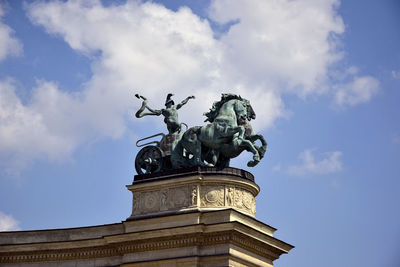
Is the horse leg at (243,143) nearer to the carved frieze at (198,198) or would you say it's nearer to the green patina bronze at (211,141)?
the green patina bronze at (211,141)

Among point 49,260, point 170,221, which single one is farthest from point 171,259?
point 49,260

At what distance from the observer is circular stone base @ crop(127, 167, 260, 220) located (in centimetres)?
3145

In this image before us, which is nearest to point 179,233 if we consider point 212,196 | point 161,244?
Result: point 161,244

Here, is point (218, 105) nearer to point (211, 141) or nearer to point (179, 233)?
point (211, 141)

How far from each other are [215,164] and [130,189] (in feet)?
13.5

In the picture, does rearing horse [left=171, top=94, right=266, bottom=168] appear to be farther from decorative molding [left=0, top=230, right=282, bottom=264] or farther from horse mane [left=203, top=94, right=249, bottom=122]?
decorative molding [left=0, top=230, right=282, bottom=264]

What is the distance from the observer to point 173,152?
33.4 meters

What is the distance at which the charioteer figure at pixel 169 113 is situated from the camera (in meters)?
34.7

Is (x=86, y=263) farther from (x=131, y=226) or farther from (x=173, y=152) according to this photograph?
(x=173, y=152)

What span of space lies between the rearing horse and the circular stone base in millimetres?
1016

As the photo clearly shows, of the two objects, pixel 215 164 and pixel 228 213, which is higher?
pixel 215 164

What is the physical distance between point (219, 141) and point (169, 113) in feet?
11.6

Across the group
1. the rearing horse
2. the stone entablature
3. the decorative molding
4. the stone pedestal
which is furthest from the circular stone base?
the decorative molding

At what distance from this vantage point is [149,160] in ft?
111
